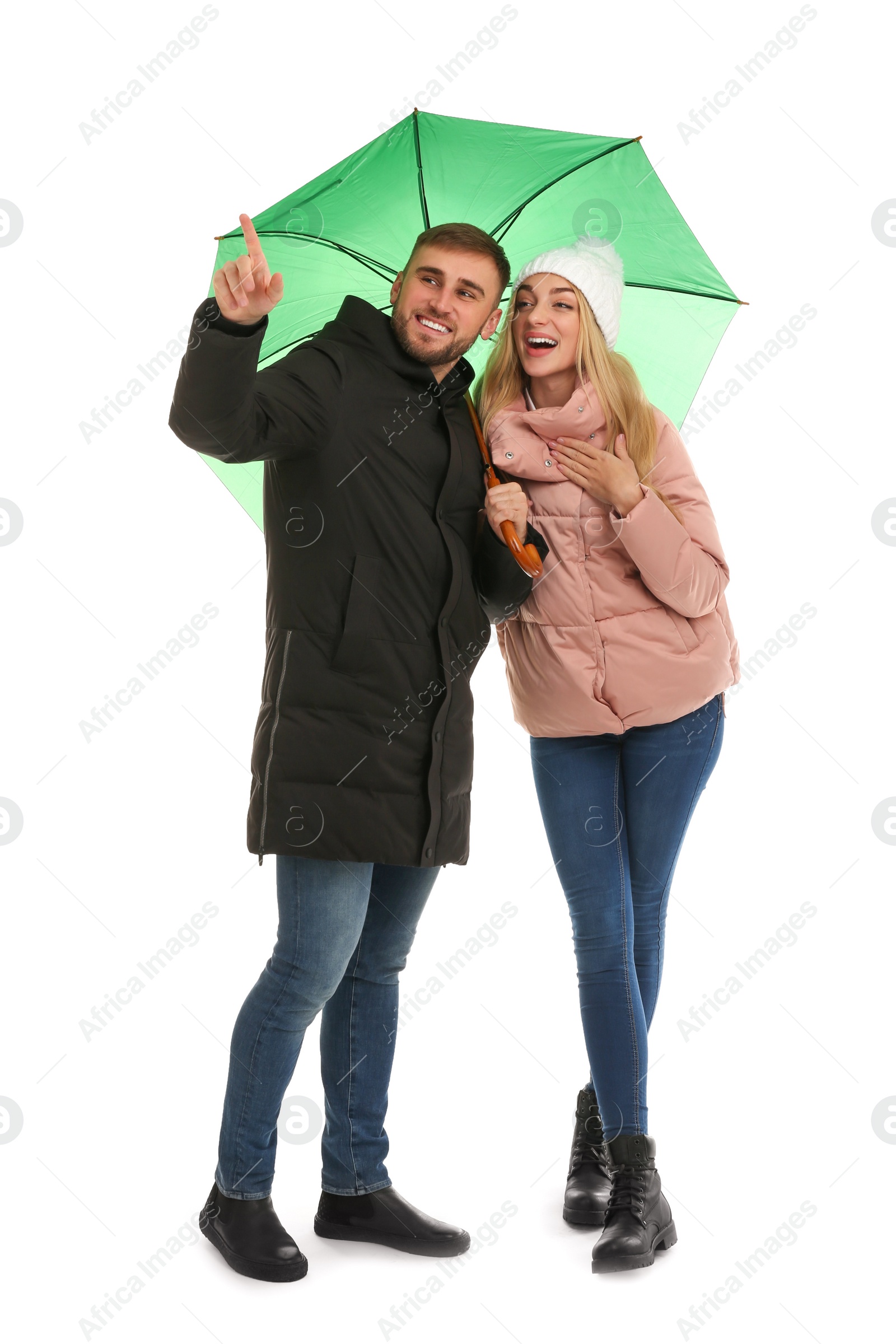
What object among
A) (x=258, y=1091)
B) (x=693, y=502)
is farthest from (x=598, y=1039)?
(x=693, y=502)

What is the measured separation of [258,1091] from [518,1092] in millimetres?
1190

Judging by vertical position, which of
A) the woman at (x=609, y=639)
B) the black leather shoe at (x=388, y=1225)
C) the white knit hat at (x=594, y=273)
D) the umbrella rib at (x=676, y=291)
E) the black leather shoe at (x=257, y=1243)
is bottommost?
the black leather shoe at (x=257, y=1243)

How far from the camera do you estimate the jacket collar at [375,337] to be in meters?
2.38

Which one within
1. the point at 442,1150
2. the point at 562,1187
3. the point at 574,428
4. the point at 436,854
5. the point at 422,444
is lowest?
the point at 442,1150

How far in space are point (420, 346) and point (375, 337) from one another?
9 centimetres

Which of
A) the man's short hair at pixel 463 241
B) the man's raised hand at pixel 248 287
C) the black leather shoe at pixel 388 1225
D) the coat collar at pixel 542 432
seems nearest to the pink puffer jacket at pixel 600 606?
the coat collar at pixel 542 432

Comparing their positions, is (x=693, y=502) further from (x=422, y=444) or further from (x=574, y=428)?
(x=422, y=444)

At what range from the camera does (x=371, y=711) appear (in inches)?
90.6

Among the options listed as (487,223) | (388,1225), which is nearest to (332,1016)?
(388,1225)

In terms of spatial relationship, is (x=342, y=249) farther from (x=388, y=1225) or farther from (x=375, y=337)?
(x=388, y=1225)

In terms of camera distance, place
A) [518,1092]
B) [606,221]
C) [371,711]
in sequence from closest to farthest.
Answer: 1. [371,711]
2. [606,221]
3. [518,1092]

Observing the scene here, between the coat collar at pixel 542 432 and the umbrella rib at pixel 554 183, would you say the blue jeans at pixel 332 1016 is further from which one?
the umbrella rib at pixel 554 183

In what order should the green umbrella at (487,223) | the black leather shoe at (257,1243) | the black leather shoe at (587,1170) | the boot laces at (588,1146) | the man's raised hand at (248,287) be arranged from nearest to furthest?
1. the man's raised hand at (248,287)
2. the black leather shoe at (257,1243)
3. the green umbrella at (487,223)
4. the black leather shoe at (587,1170)
5. the boot laces at (588,1146)

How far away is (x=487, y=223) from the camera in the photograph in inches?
102
